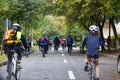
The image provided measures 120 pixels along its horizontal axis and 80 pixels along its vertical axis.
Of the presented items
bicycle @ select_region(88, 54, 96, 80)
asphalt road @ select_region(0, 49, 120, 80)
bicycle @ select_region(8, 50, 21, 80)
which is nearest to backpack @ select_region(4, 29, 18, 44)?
bicycle @ select_region(8, 50, 21, 80)

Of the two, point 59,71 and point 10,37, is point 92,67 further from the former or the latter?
point 59,71

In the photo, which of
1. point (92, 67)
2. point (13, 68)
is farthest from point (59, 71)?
point (13, 68)

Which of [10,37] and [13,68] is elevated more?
[10,37]

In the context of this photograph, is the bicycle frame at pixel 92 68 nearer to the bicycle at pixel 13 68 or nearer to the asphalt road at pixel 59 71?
the bicycle at pixel 13 68

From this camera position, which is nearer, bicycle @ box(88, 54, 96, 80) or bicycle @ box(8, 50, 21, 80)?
bicycle @ box(8, 50, 21, 80)

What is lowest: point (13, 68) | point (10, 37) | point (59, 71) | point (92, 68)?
point (59, 71)

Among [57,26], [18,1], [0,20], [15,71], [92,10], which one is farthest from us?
[57,26]

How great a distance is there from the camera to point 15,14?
41031 millimetres

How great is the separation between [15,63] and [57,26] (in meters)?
86.1

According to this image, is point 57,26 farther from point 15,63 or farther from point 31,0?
point 15,63

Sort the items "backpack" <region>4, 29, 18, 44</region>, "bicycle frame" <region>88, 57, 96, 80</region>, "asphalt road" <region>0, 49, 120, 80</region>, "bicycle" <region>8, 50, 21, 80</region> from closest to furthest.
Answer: "bicycle" <region>8, 50, 21, 80</region> < "backpack" <region>4, 29, 18, 44</region> < "bicycle frame" <region>88, 57, 96, 80</region> < "asphalt road" <region>0, 49, 120, 80</region>

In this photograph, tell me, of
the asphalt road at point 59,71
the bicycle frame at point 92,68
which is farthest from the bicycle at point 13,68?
the bicycle frame at point 92,68

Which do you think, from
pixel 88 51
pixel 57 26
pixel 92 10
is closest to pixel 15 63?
pixel 88 51

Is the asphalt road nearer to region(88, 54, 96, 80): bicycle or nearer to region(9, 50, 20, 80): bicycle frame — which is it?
region(9, 50, 20, 80): bicycle frame
